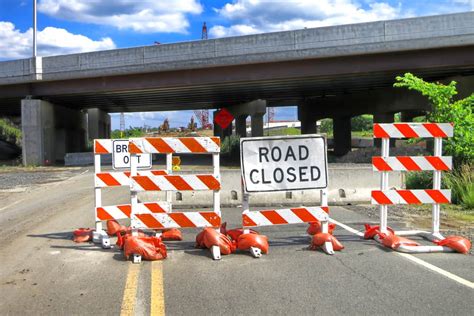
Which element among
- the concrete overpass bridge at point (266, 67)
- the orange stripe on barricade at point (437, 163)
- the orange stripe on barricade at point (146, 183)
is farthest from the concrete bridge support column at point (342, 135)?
the orange stripe on barricade at point (146, 183)

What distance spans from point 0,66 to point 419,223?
31.1 meters

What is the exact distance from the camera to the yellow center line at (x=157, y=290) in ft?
15.7

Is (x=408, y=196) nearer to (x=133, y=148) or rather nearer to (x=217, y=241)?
(x=217, y=241)

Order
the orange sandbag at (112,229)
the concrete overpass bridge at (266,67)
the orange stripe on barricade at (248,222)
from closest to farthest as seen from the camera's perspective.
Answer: the orange stripe on barricade at (248,222) < the orange sandbag at (112,229) < the concrete overpass bridge at (266,67)

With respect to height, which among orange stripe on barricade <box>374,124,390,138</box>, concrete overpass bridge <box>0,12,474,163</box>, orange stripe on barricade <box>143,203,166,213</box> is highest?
concrete overpass bridge <box>0,12,474,163</box>

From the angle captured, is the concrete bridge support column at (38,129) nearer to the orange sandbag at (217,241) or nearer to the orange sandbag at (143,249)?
the orange sandbag at (143,249)

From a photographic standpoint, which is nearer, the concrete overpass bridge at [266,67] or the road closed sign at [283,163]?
the road closed sign at [283,163]

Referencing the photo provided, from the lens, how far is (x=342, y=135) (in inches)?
2005

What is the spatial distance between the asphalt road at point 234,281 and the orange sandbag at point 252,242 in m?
0.13

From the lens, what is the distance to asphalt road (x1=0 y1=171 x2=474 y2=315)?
488cm

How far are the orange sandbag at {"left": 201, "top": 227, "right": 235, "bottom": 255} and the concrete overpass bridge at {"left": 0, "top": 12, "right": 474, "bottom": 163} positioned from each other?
2049 cm

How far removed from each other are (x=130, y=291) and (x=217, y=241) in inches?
71.5

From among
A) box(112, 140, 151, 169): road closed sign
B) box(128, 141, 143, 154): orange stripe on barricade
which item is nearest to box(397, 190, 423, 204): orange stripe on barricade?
box(128, 141, 143, 154): orange stripe on barricade

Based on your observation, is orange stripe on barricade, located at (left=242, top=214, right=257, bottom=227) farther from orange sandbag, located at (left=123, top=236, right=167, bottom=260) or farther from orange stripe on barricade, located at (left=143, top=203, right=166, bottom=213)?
orange stripe on barricade, located at (left=143, top=203, right=166, bottom=213)
